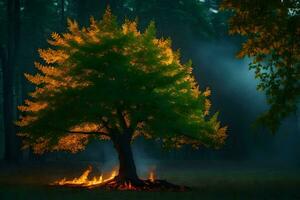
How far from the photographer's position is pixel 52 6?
65.2 meters

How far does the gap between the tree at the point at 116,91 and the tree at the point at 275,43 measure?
315 inches

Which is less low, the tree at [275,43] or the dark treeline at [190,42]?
the dark treeline at [190,42]

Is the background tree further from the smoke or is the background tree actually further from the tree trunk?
the smoke

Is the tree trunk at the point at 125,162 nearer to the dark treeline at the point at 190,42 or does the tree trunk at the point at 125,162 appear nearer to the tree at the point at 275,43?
the tree at the point at 275,43

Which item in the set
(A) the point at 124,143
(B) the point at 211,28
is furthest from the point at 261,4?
(B) the point at 211,28

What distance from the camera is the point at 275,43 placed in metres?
19.5

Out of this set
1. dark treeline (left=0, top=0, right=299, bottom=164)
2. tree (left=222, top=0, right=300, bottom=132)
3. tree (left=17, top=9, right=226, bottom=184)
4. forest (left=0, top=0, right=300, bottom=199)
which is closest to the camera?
tree (left=222, top=0, right=300, bottom=132)

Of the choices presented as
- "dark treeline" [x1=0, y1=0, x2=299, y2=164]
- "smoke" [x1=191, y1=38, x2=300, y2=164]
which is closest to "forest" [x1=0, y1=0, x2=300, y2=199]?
"dark treeline" [x1=0, y1=0, x2=299, y2=164]

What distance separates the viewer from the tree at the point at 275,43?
A: 18.7 metres

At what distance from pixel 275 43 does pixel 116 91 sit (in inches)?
378

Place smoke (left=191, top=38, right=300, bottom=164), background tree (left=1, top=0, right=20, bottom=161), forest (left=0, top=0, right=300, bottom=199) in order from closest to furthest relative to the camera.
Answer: forest (left=0, top=0, right=300, bottom=199), background tree (left=1, top=0, right=20, bottom=161), smoke (left=191, top=38, right=300, bottom=164)

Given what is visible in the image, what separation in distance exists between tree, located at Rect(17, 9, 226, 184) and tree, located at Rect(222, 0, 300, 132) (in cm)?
800

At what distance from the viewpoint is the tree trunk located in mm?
29453

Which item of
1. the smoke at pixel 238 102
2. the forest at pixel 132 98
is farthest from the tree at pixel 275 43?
the smoke at pixel 238 102
